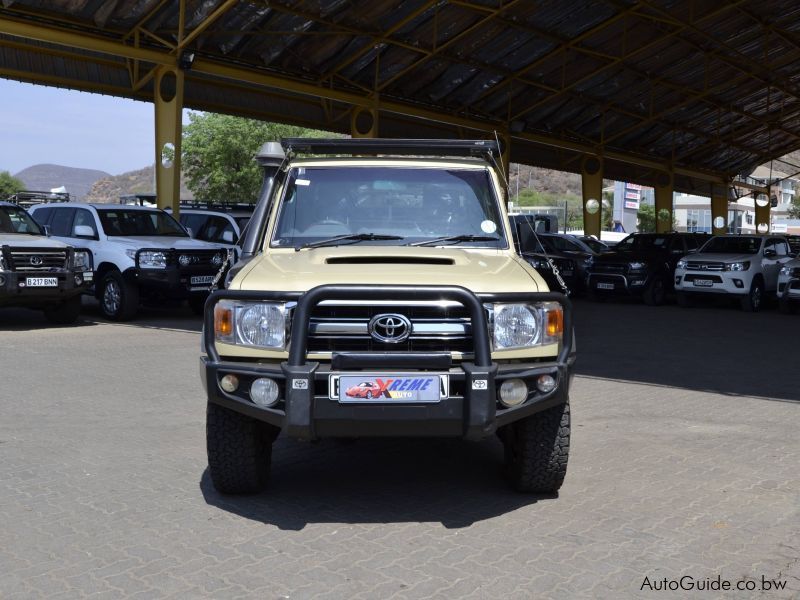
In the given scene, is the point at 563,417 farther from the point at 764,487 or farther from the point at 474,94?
the point at 474,94

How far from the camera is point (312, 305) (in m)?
4.63

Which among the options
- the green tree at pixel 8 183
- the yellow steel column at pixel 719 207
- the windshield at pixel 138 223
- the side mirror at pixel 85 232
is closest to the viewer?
the side mirror at pixel 85 232

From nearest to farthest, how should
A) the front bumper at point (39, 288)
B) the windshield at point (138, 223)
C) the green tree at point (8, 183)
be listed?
the front bumper at point (39, 288) < the windshield at point (138, 223) < the green tree at point (8, 183)

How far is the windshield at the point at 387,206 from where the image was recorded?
5.88 metres

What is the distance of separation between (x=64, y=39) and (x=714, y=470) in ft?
58.3

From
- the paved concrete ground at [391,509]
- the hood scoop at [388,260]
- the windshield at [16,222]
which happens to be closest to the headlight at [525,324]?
the hood scoop at [388,260]

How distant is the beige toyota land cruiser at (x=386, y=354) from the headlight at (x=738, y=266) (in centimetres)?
1603

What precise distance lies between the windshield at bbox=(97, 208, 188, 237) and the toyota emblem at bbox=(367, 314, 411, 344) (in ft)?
39.4

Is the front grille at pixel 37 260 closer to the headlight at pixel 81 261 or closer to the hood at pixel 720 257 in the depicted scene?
the headlight at pixel 81 261

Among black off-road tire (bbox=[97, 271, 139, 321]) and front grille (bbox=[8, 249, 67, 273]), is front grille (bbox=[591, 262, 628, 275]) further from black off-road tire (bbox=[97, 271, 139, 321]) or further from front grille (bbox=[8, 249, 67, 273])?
front grille (bbox=[8, 249, 67, 273])

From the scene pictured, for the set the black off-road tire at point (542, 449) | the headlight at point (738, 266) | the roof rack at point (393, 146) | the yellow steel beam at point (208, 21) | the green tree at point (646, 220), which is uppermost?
the green tree at point (646, 220)

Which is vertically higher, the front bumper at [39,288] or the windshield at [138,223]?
the windshield at [138,223]

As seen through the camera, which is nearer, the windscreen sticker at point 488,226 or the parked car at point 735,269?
the windscreen sticker at point 488,226

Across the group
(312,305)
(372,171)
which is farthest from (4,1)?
(312,305)
